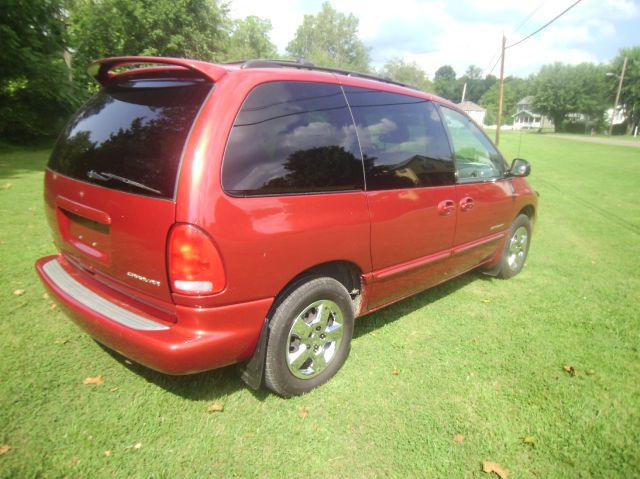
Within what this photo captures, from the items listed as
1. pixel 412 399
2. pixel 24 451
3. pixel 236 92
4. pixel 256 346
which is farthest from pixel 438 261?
pixel 24 451

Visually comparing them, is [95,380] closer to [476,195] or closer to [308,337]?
[308,337]

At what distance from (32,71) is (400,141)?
1619cm

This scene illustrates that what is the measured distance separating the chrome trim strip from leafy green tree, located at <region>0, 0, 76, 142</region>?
14.7m

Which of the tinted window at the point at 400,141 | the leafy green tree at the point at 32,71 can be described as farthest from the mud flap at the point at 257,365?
the leafy green tree at the point at 32,71

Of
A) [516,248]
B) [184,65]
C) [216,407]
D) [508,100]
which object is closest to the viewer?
[184,65]

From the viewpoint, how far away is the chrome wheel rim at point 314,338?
249cm

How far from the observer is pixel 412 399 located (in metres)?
2.67

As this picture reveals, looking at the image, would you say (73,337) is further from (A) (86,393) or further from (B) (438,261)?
(B) (438,261)

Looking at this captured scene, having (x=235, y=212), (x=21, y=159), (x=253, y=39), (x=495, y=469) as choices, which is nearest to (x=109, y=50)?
(x=21, y=159)

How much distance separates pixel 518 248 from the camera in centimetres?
488

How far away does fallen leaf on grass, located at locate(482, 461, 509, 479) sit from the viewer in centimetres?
214

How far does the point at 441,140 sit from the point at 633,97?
73262mm

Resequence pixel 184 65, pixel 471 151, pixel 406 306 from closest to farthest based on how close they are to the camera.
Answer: pixel 184 65, pixel 471 151, pixel 406 306

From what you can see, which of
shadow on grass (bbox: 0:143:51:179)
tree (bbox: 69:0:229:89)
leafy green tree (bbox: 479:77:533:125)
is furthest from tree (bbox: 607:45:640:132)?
shadow on grass (bbox: 0:143:51:179)
